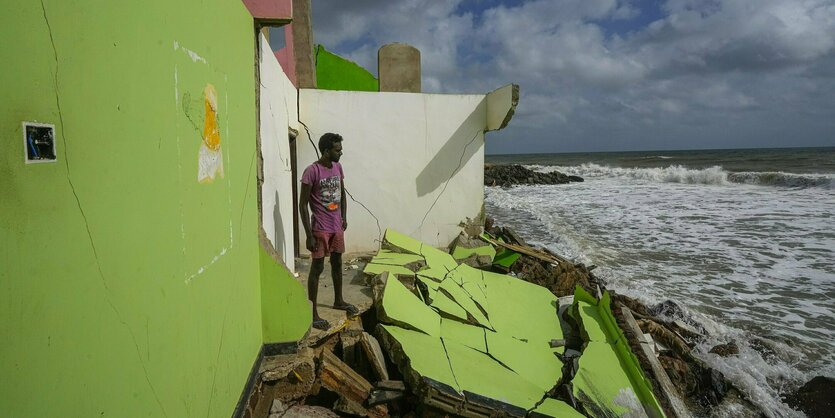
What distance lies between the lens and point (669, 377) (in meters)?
4.24

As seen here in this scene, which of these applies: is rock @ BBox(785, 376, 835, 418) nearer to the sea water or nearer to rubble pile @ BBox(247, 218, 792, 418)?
the sea water

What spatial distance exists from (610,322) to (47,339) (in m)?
4.81

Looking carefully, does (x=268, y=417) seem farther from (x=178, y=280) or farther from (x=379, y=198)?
(x=379, y=198)

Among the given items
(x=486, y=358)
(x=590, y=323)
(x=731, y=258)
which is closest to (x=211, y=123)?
(x=486, y=358)

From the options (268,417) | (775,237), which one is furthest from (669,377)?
(775,237)

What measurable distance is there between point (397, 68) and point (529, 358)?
19.4ft

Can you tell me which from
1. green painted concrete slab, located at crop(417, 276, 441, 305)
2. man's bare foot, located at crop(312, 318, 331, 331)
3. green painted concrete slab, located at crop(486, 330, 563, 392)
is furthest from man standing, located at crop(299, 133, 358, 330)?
green painted concrete slab, located at crop(486, 330, 563, 392)

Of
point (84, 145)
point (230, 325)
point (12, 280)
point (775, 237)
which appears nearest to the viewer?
point (12, 280)

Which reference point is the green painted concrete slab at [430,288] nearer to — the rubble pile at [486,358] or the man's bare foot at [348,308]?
the rubble pile at [486,358]

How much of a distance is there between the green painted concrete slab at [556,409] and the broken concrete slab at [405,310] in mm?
1067

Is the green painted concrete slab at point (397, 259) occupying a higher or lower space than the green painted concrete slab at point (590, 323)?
higher

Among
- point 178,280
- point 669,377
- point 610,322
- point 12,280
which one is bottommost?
point 669,377

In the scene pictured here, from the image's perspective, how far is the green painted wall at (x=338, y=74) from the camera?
31.7 feet

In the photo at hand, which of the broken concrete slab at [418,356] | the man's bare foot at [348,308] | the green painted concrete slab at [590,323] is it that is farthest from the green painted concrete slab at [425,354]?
the green painted concrete slab at [590,323]
